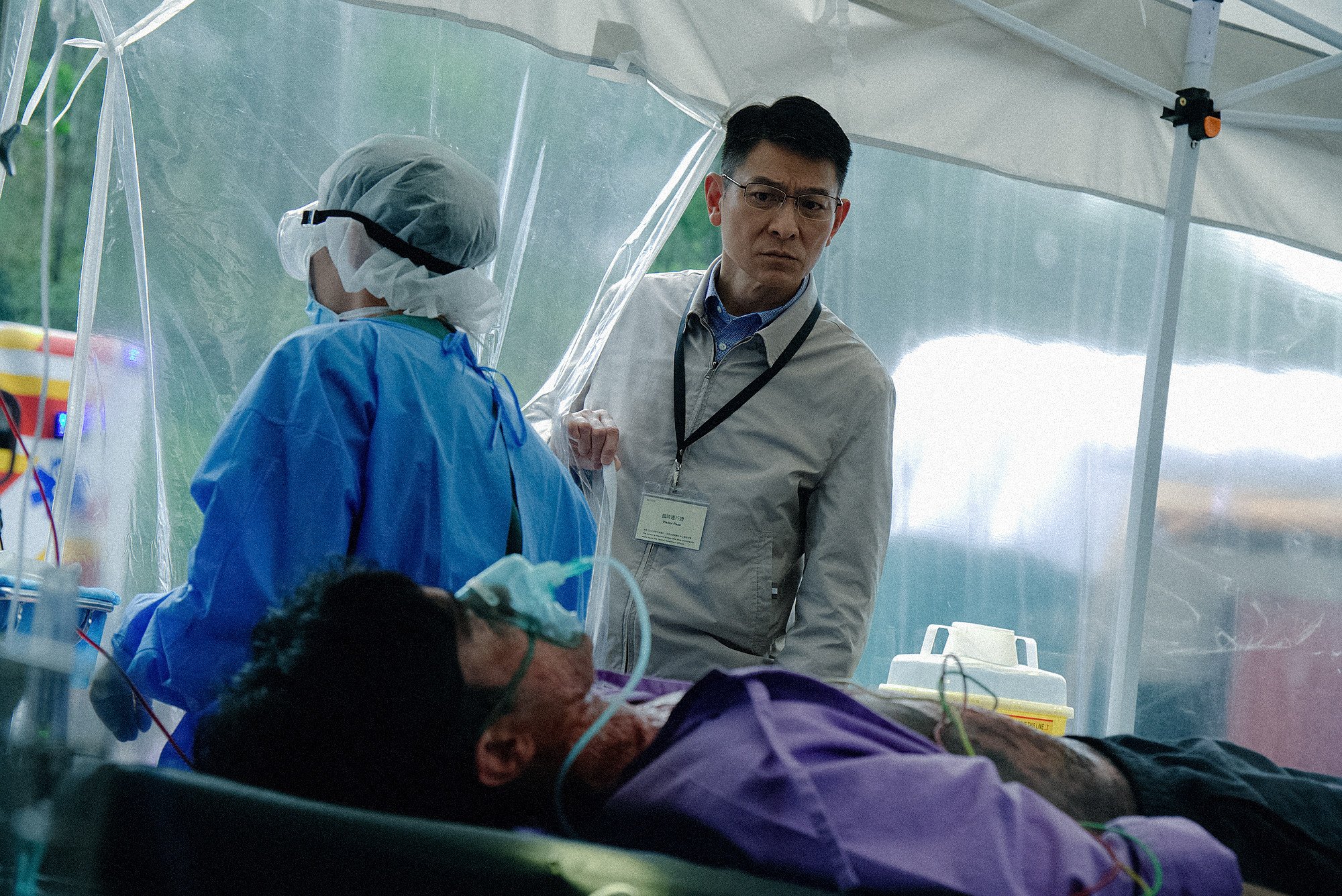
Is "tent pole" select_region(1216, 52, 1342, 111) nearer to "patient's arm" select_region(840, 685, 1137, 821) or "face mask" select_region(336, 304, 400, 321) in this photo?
"patient's arm" select_region(840, 685, 1137, 821)

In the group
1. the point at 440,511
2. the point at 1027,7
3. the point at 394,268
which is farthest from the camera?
the point at 1027,7

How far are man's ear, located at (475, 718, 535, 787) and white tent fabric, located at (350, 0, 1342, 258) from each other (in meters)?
1.66

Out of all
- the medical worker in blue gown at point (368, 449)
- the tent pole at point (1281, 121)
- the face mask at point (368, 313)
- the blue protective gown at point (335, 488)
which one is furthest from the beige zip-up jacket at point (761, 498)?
the tent pole at point (1281, 121)

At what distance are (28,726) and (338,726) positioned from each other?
26cm

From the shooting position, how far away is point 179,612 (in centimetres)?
132

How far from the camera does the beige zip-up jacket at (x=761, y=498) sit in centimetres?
205

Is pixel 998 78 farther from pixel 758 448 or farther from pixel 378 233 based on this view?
pixel 378 233

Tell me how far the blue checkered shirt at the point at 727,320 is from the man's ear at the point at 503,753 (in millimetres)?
1212

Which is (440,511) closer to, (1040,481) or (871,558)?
(871,558)

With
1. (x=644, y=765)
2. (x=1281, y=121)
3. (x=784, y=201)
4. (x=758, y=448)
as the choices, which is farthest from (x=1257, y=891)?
(x=1281, y=121)

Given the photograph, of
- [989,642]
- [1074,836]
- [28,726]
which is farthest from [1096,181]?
[28,726]

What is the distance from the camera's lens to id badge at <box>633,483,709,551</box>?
2.08 meters

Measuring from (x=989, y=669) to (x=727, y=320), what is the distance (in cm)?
122

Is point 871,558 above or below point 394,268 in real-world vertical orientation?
below
